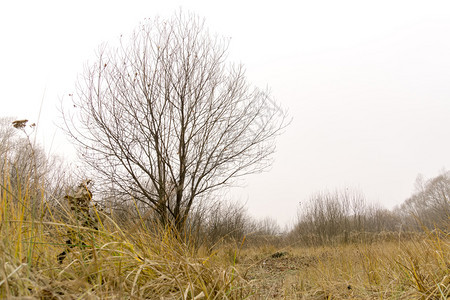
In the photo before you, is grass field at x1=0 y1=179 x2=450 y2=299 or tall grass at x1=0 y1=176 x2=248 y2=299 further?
tall grass at x1=0 y1=176 x2=248 y2=299

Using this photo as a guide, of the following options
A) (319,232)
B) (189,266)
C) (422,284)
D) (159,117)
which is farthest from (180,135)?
(319,232)

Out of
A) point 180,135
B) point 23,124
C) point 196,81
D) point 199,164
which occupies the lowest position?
point 23,124

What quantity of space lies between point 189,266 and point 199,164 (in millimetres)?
4446

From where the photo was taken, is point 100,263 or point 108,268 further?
point 108,268

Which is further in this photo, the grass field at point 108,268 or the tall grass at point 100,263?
the tall grass at point 100,263

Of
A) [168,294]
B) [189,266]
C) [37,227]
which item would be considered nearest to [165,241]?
[189,266]

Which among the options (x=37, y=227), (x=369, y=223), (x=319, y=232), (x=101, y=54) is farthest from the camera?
(x=369, y=223)

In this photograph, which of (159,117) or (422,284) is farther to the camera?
(159,117)

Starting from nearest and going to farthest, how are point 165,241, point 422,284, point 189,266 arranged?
1. point 189,266
2. point 422,284
3. point 165,241

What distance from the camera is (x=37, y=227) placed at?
181 cm

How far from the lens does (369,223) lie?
15727mm

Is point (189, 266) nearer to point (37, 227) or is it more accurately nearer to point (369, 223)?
point (37, 227)

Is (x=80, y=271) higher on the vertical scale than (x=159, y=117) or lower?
lower

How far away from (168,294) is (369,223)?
54.1 ft
